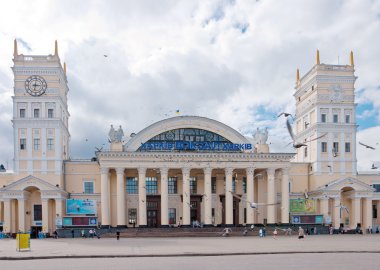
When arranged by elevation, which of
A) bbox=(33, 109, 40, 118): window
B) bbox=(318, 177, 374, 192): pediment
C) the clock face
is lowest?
bbox=(318, 177, 374, 192): pediment

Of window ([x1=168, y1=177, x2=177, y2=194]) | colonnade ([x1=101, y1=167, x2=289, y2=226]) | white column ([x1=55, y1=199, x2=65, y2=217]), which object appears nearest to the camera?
white column ([x1=55, y1=199, x2=65, y2=217])

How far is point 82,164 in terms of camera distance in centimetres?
7075

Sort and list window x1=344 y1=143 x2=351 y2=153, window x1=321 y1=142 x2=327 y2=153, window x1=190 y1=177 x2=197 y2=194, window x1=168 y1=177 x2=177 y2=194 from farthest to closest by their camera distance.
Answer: window x1=344 y1=143 x2=351 y2=153
window x1=321 y1=142 x2=327 y2=153
window x1=190 y1=177 x2=197 y2=194
window x1=168 y1=177 x2=177 y2=194

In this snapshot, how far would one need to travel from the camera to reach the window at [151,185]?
2835 inches

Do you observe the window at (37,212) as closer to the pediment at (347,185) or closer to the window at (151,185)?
the window at (151,185)

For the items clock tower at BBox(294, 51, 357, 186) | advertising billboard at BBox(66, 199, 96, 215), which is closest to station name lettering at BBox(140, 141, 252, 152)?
advertising billboard at BBox(66, 199, 96, 215)

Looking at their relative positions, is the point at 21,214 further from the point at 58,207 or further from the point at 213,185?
the point at 213,185

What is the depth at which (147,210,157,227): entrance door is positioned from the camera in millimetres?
71625

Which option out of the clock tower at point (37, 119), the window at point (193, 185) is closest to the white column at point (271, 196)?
the window at point (193, 185)

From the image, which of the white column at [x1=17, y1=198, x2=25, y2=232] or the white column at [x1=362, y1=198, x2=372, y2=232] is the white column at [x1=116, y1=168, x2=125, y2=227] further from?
the white column at [x1=362, y1=198, x2=372, y2=232]

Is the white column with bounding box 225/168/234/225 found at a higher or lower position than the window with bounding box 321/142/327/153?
lower

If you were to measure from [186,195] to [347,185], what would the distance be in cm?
2347

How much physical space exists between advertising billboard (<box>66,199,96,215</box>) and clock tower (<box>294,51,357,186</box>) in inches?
1281

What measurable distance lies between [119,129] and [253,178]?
20.0 m
